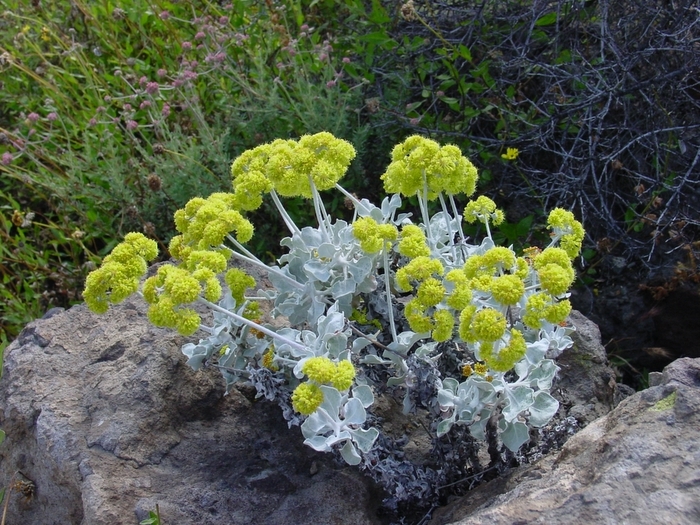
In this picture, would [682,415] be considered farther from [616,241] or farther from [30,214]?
[30,214]

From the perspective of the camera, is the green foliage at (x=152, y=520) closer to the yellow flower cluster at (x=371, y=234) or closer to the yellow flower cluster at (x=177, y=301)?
the yellow flower cluster at (x=177, y=301)

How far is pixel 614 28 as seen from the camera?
409 centimetres

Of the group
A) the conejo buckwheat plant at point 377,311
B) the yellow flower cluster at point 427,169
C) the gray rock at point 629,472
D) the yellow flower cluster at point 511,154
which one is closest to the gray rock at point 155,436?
the conejo buckwheat plant at point 377,311

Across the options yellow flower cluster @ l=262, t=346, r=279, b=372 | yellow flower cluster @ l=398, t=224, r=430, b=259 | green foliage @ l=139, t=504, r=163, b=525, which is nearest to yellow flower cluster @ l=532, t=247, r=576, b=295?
yellow flower cluster @ l=398, t=224, r=430, b=259

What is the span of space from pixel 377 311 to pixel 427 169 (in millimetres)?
589

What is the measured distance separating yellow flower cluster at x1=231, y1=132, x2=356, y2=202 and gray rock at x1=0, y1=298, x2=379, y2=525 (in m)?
0.86

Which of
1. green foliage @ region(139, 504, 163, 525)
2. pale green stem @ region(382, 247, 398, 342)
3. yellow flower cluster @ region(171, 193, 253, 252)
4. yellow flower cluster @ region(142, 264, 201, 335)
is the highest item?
yellow flower cluster @ region(171, 193, 253, 252)

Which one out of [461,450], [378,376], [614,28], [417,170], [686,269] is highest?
[417,170]

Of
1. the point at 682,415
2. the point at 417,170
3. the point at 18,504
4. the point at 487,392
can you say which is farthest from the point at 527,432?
the point at 18,504

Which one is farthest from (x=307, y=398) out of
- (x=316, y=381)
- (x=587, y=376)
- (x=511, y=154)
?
(x=511, y=154)

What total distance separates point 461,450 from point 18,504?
1698 mm

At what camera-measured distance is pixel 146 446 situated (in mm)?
2592

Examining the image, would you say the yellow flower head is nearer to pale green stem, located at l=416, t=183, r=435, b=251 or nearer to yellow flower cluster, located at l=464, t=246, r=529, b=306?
yellow flower cluster, located at l=464, t=246, r=529, b=306

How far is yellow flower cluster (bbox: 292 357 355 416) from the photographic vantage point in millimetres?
1952
